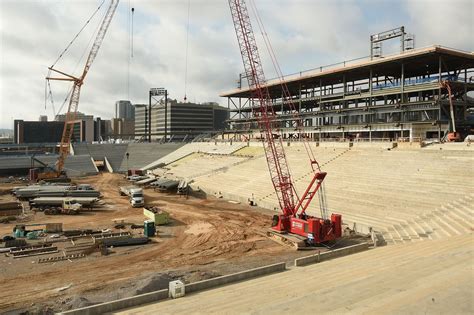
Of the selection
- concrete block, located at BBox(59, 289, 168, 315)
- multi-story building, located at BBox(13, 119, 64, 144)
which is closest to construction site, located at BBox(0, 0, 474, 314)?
concrete block, located at BBox(59, 289, 168, 315)

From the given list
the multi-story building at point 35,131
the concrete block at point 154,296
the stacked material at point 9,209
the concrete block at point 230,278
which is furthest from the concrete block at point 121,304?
the multi-story building at point 35,131

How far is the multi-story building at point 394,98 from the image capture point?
51.4 m

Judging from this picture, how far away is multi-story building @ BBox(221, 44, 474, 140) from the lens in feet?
169

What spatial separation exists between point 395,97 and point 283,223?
45.7 metres

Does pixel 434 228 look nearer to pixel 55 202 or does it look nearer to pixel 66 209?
pixel 66 209

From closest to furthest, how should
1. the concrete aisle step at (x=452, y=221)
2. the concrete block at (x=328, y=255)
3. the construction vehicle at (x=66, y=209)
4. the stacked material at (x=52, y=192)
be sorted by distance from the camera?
the concrete block at (x=328, y=255), the concrete aisle step at (x=452, y=221), the construction vehicle at (x=66, y=209), the stacked material at (x=52, y=192)

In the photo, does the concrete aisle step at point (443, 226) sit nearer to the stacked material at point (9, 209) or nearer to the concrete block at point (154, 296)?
the concrete block at point (154, 296)

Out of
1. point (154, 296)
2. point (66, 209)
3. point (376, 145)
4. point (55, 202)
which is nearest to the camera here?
point (154, 296)

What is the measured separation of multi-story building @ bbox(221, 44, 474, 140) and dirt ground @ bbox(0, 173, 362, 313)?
17.0 m

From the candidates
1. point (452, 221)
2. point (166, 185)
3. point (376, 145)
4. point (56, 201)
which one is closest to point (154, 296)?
point (452, 221)

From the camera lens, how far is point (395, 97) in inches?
2506

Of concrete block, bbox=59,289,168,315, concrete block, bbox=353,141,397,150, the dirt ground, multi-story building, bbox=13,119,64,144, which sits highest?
multi-story building, bbox=13,119,64,144

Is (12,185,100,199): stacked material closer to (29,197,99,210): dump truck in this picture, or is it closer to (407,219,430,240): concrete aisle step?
(29,197,99,210): dump truck

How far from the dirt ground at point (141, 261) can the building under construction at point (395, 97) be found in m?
29.9
